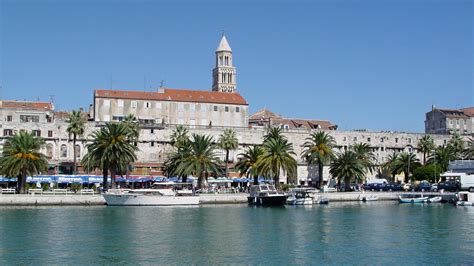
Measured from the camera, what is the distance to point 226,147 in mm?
113062

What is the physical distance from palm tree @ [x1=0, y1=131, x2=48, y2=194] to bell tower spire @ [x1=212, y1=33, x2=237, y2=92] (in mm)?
93803

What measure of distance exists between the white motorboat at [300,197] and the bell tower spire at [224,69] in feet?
271

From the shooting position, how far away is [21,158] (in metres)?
85.7

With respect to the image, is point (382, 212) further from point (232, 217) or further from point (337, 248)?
point (337, 248)

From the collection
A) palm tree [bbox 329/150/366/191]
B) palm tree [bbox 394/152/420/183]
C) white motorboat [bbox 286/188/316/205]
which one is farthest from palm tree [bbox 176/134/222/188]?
palm tree [bbox 394/152/420/183]

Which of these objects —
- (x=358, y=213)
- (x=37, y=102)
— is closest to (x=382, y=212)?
(x=358, y=213)

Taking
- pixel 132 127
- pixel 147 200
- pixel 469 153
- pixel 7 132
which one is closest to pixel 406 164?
pixel 469 153

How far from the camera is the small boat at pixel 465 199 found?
95.8 m

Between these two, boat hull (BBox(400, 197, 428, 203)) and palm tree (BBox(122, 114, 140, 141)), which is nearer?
boat hull (BBox(400, 197, 428, 203))

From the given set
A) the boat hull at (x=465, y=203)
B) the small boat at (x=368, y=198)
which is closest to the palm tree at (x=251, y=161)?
the small boat at (x=368, y=198)

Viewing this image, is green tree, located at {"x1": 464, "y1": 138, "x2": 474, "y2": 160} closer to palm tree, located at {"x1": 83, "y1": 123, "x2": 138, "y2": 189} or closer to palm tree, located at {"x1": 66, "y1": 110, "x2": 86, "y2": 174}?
palm tree, located at {"x1": 83, "y1": 123, "x2": 138, "y2": 189}

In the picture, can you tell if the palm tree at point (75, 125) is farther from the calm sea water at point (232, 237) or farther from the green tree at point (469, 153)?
the green tree at point (469, 153)

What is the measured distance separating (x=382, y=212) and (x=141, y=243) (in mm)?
37777

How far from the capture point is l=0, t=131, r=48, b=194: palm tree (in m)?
85.4
